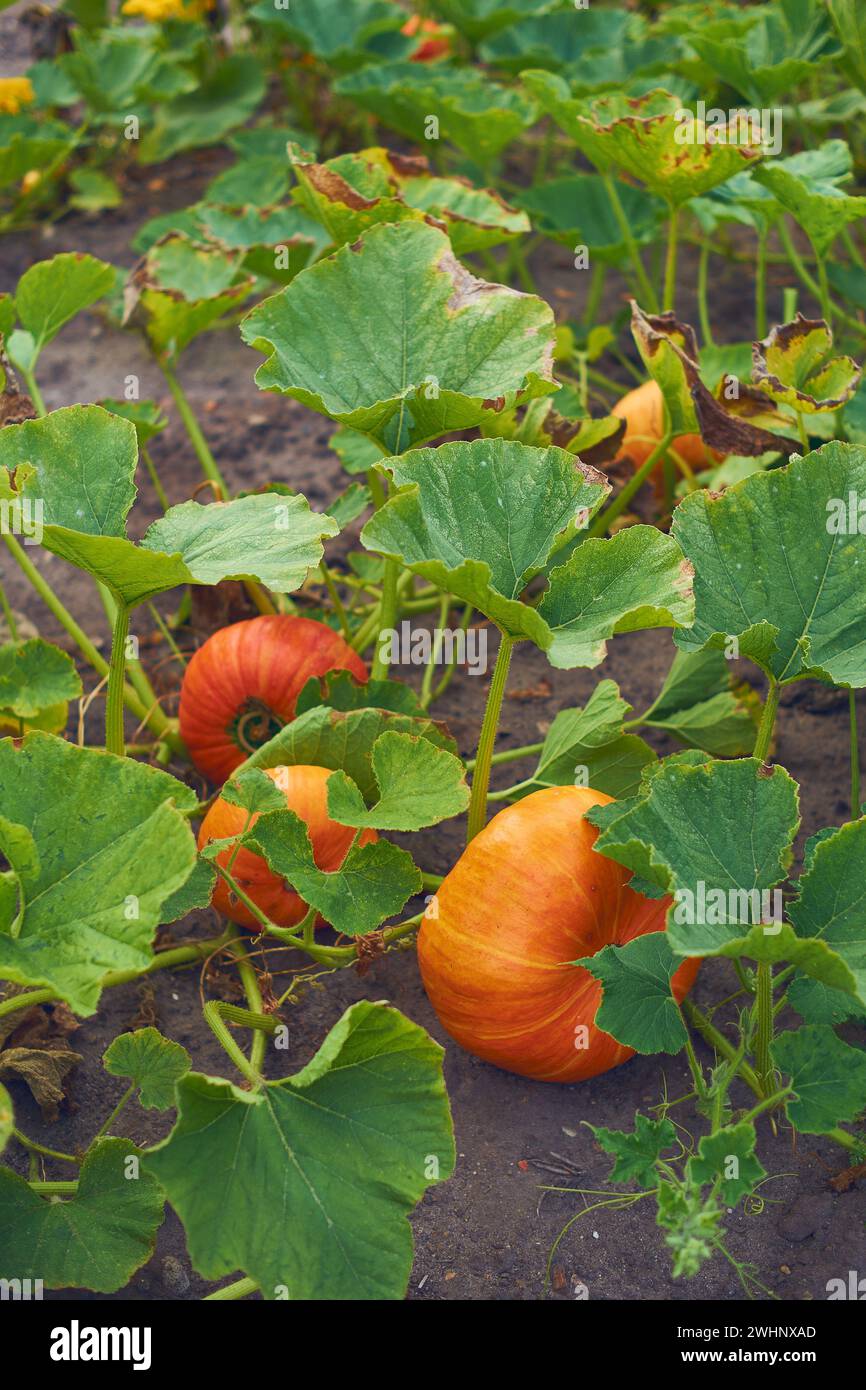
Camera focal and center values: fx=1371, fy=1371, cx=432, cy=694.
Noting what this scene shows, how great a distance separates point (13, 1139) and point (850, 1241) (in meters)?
1.18

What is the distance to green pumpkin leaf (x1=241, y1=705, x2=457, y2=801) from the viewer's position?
82.7 inches

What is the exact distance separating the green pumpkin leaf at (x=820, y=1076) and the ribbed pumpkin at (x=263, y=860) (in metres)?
0.68

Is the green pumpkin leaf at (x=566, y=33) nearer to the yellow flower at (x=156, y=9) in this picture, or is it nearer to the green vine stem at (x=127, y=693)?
the yellow flower at (x=156, y=9)

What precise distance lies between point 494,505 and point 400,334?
464 mm

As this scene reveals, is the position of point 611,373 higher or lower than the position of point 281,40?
lower

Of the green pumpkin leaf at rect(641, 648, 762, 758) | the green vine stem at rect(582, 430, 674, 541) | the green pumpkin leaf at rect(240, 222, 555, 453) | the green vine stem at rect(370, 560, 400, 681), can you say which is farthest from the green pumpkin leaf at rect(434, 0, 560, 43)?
the green pumpkin leaf at rect(641, 648, 762, 758)

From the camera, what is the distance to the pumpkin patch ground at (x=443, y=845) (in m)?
1.66

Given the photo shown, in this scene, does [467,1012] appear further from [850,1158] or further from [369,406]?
[369,406]

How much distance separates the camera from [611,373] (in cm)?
353

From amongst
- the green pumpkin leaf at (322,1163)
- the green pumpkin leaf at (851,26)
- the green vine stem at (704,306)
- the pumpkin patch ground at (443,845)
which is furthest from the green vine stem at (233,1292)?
the green pumpkin leaf at (851,26)

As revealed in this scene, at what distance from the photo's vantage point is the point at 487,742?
201cm

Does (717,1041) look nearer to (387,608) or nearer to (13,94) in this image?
(387,608)

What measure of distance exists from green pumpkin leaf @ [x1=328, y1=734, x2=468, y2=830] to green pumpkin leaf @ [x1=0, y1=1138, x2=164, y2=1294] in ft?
1.70
